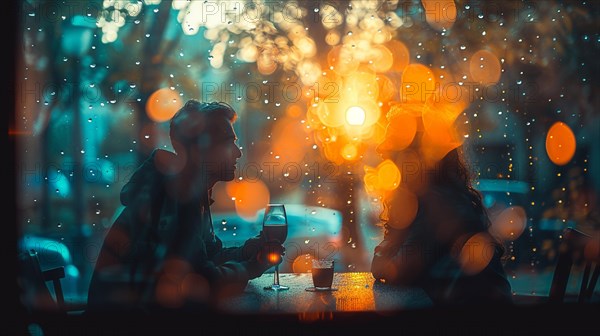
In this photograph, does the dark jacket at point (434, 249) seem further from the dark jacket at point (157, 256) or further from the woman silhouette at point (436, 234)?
the dark jacket at point (157, 256)

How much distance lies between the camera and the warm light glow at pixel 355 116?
9.68 ft

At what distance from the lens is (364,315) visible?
1.44 m

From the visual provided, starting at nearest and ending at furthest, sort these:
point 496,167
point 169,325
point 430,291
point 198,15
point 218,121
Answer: point 169,325, point 430,291, point 218,121, point 198,15, point 496,167

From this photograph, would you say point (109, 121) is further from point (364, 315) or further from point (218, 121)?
point (364, 315)

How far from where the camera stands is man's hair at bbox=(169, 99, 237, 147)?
2100mm

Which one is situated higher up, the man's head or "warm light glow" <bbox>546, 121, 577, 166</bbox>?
the man's head

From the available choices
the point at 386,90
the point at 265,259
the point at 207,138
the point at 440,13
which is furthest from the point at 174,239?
the point at 440,13

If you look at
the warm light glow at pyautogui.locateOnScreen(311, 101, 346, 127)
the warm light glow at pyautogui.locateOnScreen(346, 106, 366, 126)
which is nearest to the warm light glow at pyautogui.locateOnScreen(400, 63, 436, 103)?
the warm light glow at pyautogui.locateOnScreen(346, 106, 366, 126)

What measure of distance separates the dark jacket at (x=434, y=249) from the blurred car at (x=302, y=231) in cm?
53

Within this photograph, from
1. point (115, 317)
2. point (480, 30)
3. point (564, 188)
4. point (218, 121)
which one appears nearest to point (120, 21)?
point (218, 121)

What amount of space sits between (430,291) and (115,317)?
3.40ft

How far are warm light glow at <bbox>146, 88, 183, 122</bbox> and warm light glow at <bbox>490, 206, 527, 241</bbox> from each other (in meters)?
1.99

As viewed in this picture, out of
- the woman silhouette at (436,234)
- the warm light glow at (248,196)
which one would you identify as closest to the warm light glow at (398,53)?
the woman silhouette at (436,234)

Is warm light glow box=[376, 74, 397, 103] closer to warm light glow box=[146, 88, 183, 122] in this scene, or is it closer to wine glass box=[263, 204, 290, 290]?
warm light glow box=[146, 88, 183, 122]
